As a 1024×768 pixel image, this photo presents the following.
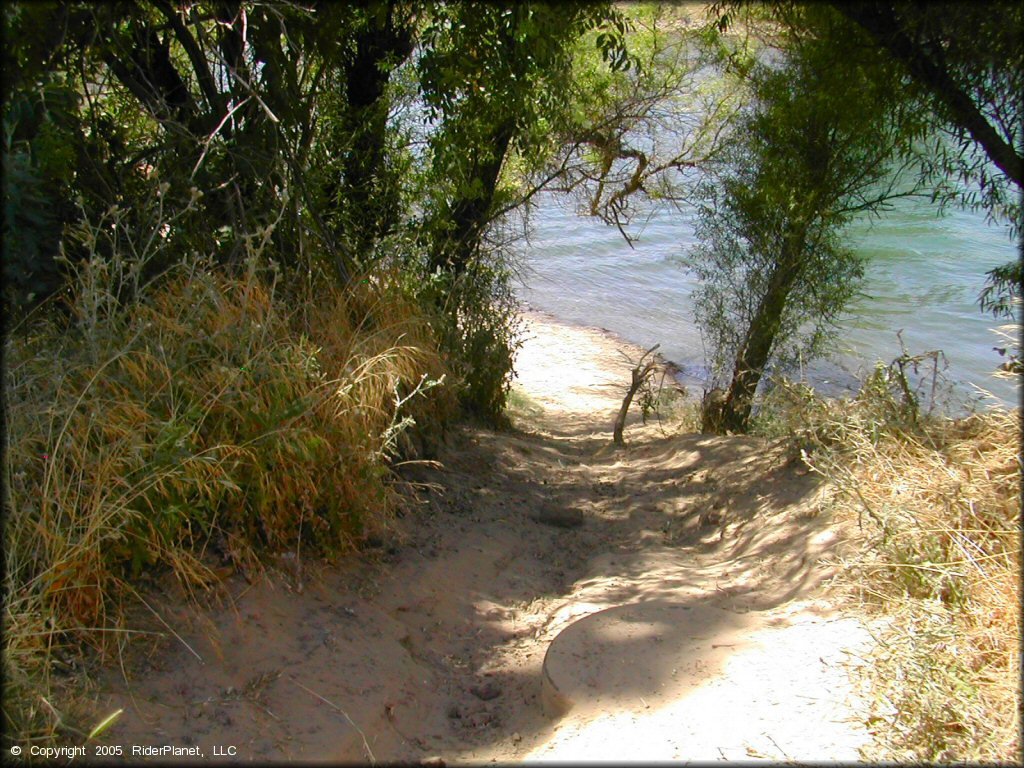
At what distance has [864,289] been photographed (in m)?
13.8

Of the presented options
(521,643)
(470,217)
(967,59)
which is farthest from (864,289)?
(521,643)

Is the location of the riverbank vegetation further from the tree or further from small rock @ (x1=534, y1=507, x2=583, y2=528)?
small rock @ (x1=534, y1=507, x2=583, y2=528)

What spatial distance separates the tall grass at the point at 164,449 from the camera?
3359 millimetres

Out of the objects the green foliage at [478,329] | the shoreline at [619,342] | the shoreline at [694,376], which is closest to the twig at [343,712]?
the green foliage at [478,329]

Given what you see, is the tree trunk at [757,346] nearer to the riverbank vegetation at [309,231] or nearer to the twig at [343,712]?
the riverbank vegetation at [309,231]

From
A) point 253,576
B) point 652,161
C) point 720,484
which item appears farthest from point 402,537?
point 652,161

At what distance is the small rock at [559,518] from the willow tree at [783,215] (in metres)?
2.62

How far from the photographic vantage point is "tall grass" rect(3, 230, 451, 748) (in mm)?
3359

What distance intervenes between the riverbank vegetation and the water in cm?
433

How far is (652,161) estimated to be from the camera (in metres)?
9.84

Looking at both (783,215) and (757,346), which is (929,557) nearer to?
(783,215)

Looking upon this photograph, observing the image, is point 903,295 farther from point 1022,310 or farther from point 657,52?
point 1022,310

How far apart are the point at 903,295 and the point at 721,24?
10809mm

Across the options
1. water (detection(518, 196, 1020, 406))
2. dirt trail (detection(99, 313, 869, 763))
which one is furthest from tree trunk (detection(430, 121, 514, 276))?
water (detection(518, 196, 1020, 406))
